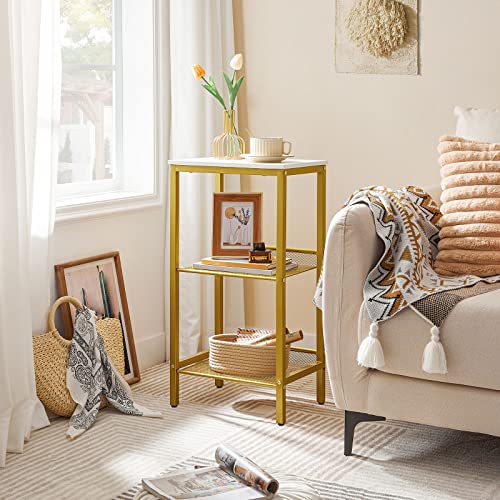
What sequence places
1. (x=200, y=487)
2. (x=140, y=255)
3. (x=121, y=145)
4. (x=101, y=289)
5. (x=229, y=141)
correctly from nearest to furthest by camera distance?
(x=200, y=487), (x=229, y=141), (x=101, y=289), (x=140, y=255), (x=121, y=145)

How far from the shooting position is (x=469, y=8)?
338 cm

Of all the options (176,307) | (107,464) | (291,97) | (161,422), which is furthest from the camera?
(291,97)

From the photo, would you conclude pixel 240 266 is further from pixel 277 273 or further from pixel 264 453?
pixel 264 453

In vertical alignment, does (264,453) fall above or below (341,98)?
below

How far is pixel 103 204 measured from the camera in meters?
3.41

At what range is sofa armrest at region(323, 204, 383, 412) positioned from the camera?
2604 mm

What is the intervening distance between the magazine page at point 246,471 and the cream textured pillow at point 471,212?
3.99ft

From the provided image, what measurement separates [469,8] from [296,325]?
1.41m

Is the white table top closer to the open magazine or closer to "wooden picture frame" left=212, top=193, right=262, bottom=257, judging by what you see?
"wooden picture frame" left=212, top=193, right=262, bottom=257

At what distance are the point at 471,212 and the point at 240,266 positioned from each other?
76 centimetres

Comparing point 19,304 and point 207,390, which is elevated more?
point 19,304

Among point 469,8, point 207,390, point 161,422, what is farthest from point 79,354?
point 469,8

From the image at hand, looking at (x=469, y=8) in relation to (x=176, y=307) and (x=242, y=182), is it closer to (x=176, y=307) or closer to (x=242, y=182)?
(x=242, y=182)

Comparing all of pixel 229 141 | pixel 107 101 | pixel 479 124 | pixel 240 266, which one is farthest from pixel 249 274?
pixel 107 101
